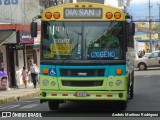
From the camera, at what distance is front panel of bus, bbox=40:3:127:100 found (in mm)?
13148

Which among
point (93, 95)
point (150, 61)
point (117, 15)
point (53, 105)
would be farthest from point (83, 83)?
point (150, 61)

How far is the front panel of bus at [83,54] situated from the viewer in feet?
43.1

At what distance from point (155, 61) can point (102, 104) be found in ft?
91.1

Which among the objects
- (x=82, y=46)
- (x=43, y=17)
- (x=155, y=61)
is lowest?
(x=155, y=61)

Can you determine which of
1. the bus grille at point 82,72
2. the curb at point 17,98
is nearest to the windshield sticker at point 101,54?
the bus grille at point 82,72

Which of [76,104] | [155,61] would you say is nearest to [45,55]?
[76,104]

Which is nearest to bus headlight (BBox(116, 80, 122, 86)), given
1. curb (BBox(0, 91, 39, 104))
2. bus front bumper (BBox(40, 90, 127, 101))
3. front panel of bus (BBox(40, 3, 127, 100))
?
front panel of bus (BBox(40, 3, 127, 100))

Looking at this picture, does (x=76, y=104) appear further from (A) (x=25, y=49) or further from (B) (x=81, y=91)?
(A) (x=25, y=49)

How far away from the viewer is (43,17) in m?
13.6

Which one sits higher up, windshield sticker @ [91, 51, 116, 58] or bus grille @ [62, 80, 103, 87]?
windshield sticker @ [91, 51, 116, 58]

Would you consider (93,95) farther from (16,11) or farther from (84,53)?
(16,11)

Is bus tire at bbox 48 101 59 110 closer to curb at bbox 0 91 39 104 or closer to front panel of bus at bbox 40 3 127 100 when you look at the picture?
front panel of bus at bbox 40 3 127 100

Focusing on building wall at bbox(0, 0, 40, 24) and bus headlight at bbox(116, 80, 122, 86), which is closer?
bus headlight at bbox(116, 80, 122, 86)

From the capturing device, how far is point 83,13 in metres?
13.5
